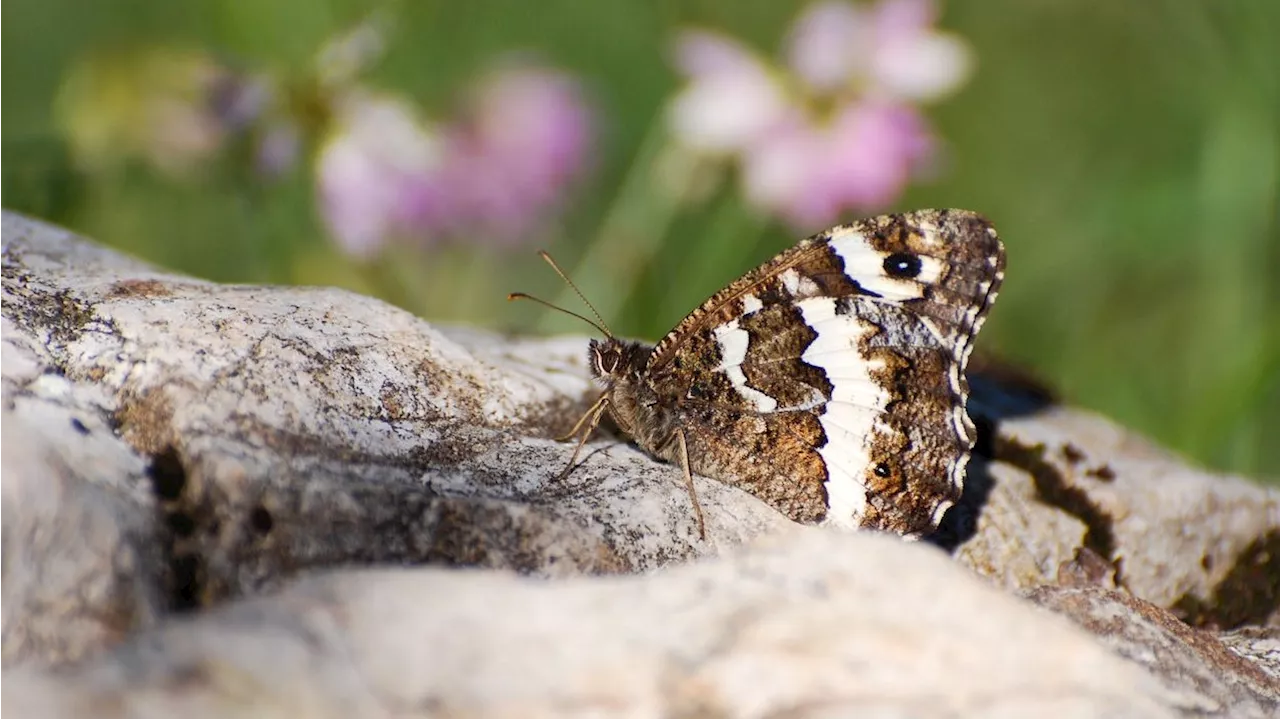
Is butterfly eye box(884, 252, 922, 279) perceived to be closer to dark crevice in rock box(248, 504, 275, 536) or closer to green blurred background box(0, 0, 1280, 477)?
green blurred background box(0, 0, 1280, 477)

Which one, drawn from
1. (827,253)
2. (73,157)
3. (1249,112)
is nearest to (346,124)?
(73,157)

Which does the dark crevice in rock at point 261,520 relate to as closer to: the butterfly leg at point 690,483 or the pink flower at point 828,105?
the butterfly leg at point 690,483

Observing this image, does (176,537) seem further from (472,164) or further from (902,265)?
(472,164)

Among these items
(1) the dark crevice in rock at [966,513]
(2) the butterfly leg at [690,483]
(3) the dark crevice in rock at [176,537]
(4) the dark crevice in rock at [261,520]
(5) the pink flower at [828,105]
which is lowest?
(3) the dark crevice in rock at [176,537]

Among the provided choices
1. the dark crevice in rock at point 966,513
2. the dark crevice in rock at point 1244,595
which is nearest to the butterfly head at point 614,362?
the dark crevice in rock at point 966,513

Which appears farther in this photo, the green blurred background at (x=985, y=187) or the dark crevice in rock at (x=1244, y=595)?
the green blurred background at (x=985, y=187)

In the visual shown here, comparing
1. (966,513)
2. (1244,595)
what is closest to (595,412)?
(966,513)

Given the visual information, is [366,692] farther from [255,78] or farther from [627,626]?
[255,78]
